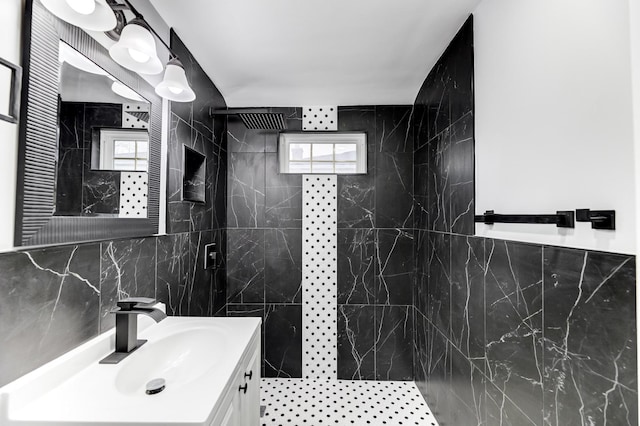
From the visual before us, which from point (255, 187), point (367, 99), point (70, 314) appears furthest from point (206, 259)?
point (367, 99)

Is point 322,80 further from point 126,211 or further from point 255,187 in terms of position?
point 126,211

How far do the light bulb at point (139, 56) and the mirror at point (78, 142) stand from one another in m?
0.12

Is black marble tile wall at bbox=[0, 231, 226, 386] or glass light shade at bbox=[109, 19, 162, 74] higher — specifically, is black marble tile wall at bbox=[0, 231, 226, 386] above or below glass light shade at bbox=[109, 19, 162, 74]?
below

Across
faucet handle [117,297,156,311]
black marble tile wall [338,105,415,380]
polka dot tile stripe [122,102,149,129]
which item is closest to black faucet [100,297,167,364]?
faucet handle [117,297,156,311]

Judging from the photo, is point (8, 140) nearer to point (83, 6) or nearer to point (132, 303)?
point (83, 6)

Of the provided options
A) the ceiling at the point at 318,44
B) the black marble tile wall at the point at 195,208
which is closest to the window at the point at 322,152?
the ceiling at the point at 318,44

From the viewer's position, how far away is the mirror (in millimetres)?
909

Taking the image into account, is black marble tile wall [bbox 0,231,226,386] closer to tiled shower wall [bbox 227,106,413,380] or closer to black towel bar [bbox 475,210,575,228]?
tiled shower wall [bbox 227,106,413,380]

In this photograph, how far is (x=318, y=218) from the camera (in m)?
2.77

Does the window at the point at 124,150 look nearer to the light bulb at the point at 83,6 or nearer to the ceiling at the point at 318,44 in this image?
the light bulb at the point at 83,6

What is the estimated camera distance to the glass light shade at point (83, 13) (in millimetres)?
892

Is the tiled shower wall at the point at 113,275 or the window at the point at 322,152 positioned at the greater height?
the window at the point at 322,152

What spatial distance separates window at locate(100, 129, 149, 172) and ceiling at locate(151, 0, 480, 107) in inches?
29.0

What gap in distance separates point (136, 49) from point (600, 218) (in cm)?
162
